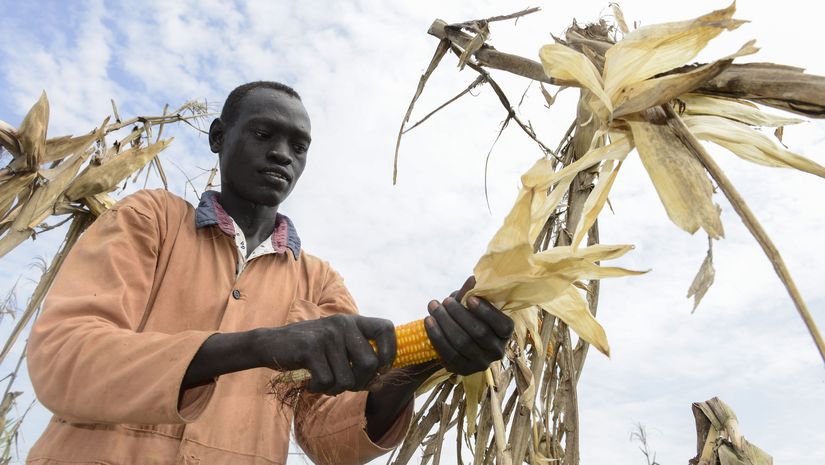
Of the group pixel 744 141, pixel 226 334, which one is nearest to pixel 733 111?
pixel 744 141

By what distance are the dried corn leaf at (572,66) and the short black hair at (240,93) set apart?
1.00 m

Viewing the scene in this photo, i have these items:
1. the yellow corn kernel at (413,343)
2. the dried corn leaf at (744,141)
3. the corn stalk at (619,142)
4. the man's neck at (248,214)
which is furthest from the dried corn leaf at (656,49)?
the man's neck at (248,214)

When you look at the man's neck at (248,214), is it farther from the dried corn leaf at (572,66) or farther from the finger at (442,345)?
the dried corn leaf at (572,66)

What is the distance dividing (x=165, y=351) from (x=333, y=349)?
30cm

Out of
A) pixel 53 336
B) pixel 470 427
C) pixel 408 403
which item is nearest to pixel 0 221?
pixel 53 336

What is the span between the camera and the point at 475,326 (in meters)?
1.03

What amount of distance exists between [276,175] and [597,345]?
0.93 metres

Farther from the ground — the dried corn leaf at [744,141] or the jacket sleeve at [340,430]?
the dried corn leaf at [744,141]

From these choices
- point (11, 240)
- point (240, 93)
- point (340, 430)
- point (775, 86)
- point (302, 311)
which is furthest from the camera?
point (11, 240)

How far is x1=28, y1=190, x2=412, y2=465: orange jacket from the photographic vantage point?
109 centimetres

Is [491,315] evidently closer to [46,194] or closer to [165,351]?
[165,351]

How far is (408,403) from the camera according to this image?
4.63 feet

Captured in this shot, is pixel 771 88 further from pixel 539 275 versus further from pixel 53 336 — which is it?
pixel 53 336

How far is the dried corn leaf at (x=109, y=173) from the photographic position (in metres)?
→ 2.08
